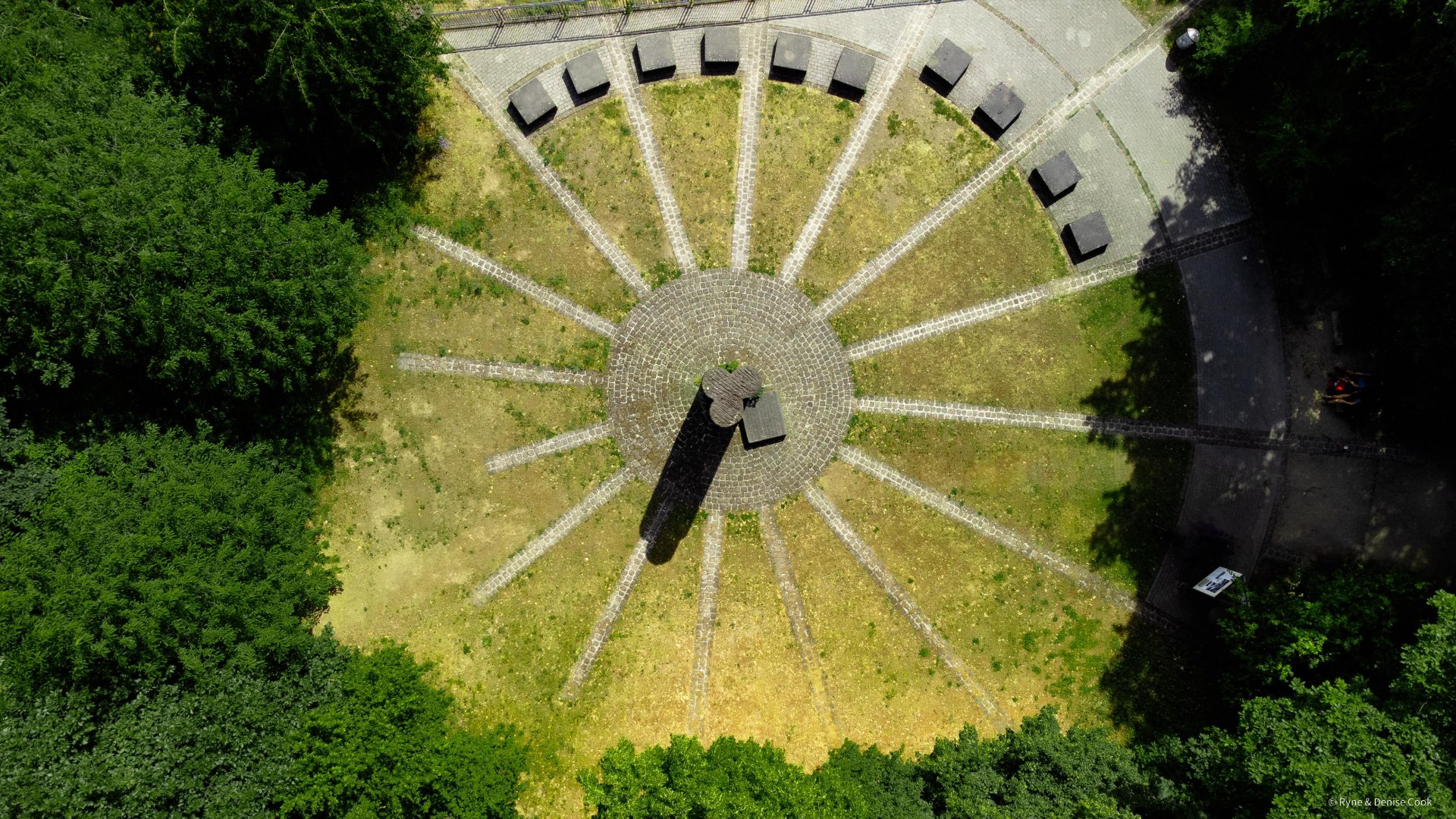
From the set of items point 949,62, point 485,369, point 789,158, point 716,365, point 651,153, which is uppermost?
point 949,62

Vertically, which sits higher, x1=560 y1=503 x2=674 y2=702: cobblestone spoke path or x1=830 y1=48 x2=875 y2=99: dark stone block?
x1=830 y1=48 x2=875 y2=99: dark stone block

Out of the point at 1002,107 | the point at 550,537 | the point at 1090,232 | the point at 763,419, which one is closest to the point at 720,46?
the point at 1002,107

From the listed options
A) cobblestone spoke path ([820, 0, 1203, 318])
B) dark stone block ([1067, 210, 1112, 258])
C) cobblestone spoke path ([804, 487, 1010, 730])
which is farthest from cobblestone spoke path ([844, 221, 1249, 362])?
cobblestone spoke path ([804, 487, 1010, 730])

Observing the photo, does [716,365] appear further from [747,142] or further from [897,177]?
[897,177]

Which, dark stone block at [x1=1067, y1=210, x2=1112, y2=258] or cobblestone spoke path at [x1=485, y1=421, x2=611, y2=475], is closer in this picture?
dark stone block at [x1=1067, y1=210, x2=1112, y2=258]

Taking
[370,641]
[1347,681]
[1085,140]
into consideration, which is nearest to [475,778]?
[370,641]

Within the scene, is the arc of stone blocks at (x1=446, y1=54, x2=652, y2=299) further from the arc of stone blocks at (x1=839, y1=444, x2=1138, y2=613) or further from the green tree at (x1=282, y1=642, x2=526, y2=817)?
the green tree at (x1=282, y1=642, x2=526, y2=817)

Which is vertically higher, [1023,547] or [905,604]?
[1023,547]
